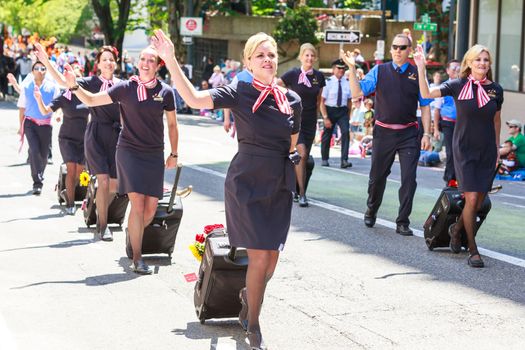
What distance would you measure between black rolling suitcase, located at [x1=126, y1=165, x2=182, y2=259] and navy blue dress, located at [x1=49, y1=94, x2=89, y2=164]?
375 cm

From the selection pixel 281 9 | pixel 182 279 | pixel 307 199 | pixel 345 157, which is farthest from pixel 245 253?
pixel 281 9

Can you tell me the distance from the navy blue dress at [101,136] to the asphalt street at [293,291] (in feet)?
2.41

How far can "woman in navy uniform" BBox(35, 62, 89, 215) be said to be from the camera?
13680mm

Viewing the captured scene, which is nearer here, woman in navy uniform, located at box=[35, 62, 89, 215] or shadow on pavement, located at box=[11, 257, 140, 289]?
shadow on pavement, located at box=[11, 257, 140, 289]

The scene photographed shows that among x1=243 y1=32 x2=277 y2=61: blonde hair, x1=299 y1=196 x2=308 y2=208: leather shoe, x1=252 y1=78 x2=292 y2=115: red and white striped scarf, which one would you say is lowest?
x1=299 y1=196 x2=308 y2=208: leather shoe

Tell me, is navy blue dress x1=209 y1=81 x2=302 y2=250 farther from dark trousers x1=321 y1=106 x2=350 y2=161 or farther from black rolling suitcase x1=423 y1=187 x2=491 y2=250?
dark trousers x1=321 y1=106 x2=350 y2=161

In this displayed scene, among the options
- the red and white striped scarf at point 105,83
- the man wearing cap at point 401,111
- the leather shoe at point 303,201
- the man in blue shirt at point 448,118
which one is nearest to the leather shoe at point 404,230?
the man wearing cap at point 401,111

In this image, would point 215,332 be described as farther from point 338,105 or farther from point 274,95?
point 338,105

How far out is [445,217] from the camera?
35.9 feet

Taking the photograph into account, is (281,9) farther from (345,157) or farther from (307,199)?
(307,199)

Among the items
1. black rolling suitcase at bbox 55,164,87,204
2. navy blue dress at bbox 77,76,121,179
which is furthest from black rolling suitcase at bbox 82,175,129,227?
black rolling suitcase at bbox 55,164,87,204

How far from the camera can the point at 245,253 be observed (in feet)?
24.7

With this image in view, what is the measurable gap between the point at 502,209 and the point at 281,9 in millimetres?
33365

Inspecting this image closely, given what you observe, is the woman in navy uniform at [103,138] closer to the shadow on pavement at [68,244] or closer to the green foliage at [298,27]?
the shadow on pavement at [68,244]
